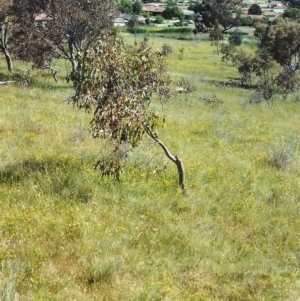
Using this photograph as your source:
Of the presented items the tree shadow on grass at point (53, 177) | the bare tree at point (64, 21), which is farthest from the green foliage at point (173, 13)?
the tree shadow on grass at point (53, 177)

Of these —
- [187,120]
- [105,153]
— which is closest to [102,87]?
[105,153]

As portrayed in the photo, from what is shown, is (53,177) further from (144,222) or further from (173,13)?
(173,13)

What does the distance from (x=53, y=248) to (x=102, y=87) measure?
3.50 metres

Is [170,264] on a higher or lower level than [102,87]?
lower

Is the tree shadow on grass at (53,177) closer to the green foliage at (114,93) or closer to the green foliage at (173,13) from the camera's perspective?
the green foliage at (114,93)

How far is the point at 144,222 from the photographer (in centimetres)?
834

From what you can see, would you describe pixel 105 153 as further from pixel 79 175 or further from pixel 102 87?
pixel 102 87

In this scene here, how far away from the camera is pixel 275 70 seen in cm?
4606

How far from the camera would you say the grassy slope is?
6461 mm

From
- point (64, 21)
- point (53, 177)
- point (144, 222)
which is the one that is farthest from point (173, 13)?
point (144, 222)

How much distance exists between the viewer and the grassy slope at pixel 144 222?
21.2 ft

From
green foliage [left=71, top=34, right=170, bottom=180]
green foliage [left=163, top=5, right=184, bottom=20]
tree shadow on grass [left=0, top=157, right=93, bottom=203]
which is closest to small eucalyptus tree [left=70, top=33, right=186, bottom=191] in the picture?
green foliage [left=71, top=34, right=170, bottom=180]

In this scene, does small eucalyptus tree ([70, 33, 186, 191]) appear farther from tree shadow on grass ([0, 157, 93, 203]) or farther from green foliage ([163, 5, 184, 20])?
green foliage ([163, 5, 184, 20])

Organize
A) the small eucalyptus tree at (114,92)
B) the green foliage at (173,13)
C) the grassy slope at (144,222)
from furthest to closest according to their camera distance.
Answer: the green foliage at (173,13), the small eucalyptus tree at (114,92), the grassy slope at (144,222)
